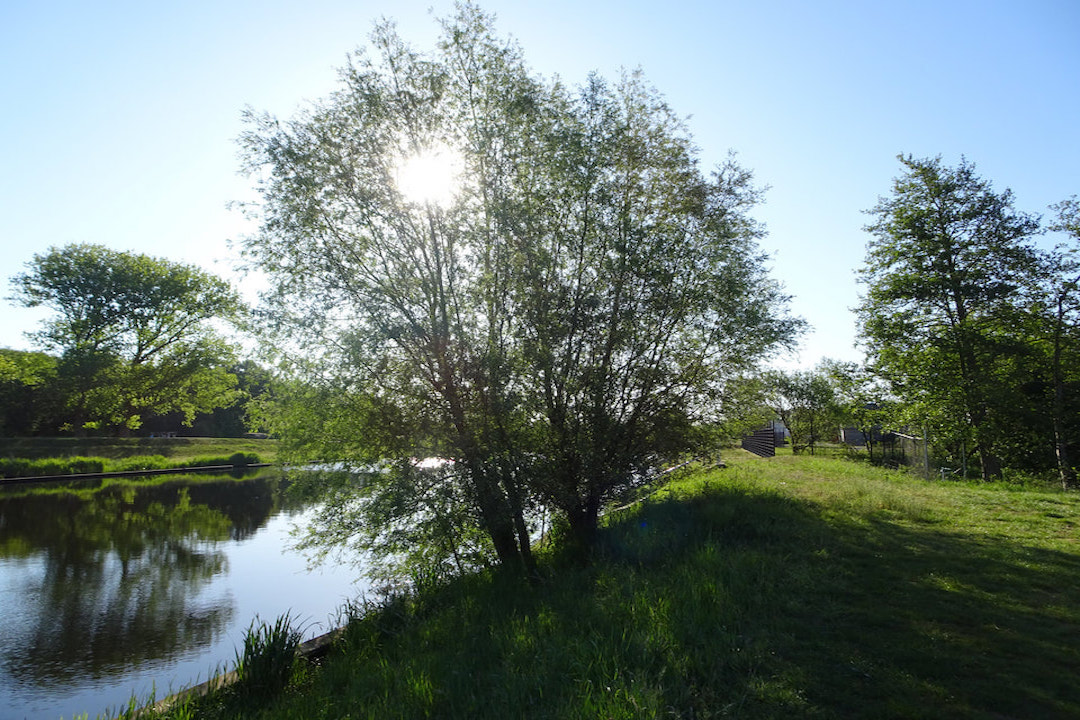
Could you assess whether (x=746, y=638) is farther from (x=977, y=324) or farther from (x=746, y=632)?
(x=977, y=324)

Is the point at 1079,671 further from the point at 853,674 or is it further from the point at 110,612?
the point at 110,612

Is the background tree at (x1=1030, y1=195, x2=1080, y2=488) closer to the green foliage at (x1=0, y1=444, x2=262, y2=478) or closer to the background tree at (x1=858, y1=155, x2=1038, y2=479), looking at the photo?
the background tree at (x1=858, y1=155, x2=1038, y2=479)

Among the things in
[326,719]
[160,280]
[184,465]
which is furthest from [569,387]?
[160,280]

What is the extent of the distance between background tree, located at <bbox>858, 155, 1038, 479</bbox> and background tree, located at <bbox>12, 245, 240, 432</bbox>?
121ft

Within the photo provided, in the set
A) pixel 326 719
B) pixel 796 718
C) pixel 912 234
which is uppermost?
pixel 912 234

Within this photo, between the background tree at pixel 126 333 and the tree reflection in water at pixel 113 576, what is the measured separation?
1917 cm

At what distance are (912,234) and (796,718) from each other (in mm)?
18471

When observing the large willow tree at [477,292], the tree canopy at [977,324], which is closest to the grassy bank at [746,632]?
the large willow tree at [477,292]

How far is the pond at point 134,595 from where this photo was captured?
6.82 meters

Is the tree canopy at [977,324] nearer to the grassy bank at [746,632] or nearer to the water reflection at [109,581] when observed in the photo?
the grassy bank at [746,632]

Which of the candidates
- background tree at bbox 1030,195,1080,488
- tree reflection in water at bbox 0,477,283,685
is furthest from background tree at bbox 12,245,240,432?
background tree at bbox 1030,195,1080,488

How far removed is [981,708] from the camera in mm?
3438

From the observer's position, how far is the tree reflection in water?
761 cm

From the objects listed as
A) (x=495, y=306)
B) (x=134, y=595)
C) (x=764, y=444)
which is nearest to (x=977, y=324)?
(x=764, y=444)
